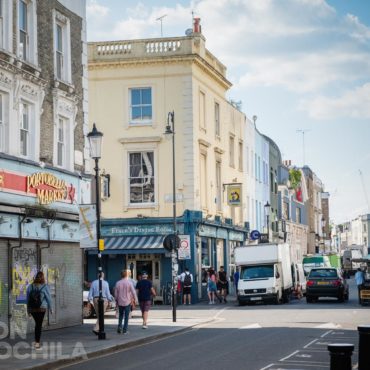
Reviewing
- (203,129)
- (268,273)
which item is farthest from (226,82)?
(268,273)

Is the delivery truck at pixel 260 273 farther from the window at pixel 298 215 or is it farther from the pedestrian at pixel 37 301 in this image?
the window at pixel 298 215

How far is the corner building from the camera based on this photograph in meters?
49.4

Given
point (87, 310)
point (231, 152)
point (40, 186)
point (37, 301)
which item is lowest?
point (87, 310)

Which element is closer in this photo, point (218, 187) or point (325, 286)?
point (325, 286)

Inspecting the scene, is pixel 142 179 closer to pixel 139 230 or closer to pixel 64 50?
pixel 139 230

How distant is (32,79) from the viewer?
28750 millimetres

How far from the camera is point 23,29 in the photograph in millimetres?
28656

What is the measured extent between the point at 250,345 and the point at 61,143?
11674mm

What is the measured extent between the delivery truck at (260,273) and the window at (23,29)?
66.2 feet

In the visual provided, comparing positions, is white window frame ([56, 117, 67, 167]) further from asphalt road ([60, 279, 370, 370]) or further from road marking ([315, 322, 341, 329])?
road marking ([315, 322, 341, 329])

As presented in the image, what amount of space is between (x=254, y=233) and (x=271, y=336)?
29486 mm

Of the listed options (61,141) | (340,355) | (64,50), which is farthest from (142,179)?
(340,355)

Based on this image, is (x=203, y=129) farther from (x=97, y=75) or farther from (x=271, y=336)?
(x=271, y=336)

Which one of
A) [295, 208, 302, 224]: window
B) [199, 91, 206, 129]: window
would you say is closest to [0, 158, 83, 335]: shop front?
[199, 91, 206, 129]: window
